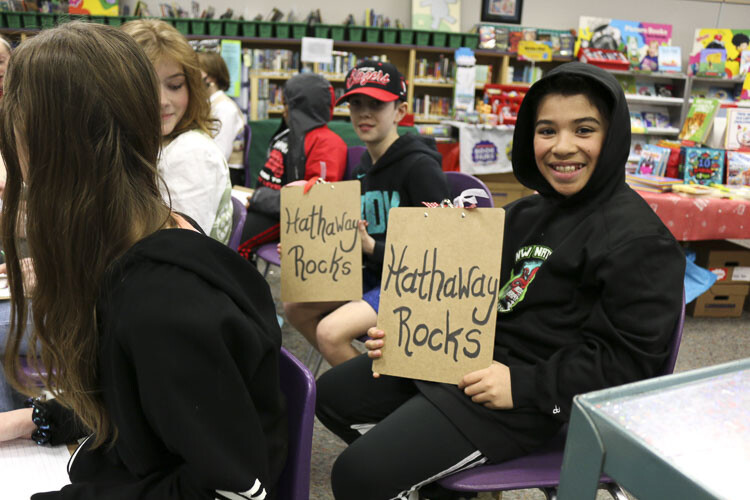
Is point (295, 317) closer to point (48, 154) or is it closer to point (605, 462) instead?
point (48, 154)

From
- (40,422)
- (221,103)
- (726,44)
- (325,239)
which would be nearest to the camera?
(40,422)

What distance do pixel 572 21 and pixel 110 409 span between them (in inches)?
309

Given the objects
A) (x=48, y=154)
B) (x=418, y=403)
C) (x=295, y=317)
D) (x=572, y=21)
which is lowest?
(x=295, y=317)

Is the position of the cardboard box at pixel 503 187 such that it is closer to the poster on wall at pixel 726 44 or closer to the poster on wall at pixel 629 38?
the poster on wall at pixel 629 38

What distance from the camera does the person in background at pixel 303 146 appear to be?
114 inches

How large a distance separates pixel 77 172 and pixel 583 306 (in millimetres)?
957

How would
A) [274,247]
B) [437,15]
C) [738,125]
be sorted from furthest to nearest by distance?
Answer: 1. [437,15]
2. [738,125]
3. [274,247]

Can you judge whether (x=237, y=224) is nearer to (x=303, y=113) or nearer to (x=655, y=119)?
(x=303, y=113)

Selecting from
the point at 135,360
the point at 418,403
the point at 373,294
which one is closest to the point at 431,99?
the point at 373,294

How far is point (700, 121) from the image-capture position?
361cm

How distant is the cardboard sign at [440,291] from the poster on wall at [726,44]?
6.28 metres

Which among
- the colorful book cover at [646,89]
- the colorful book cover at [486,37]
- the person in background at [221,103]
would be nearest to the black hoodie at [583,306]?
the person in background at [221,103]

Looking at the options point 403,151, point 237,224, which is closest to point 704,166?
point 403,151

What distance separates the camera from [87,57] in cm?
73
